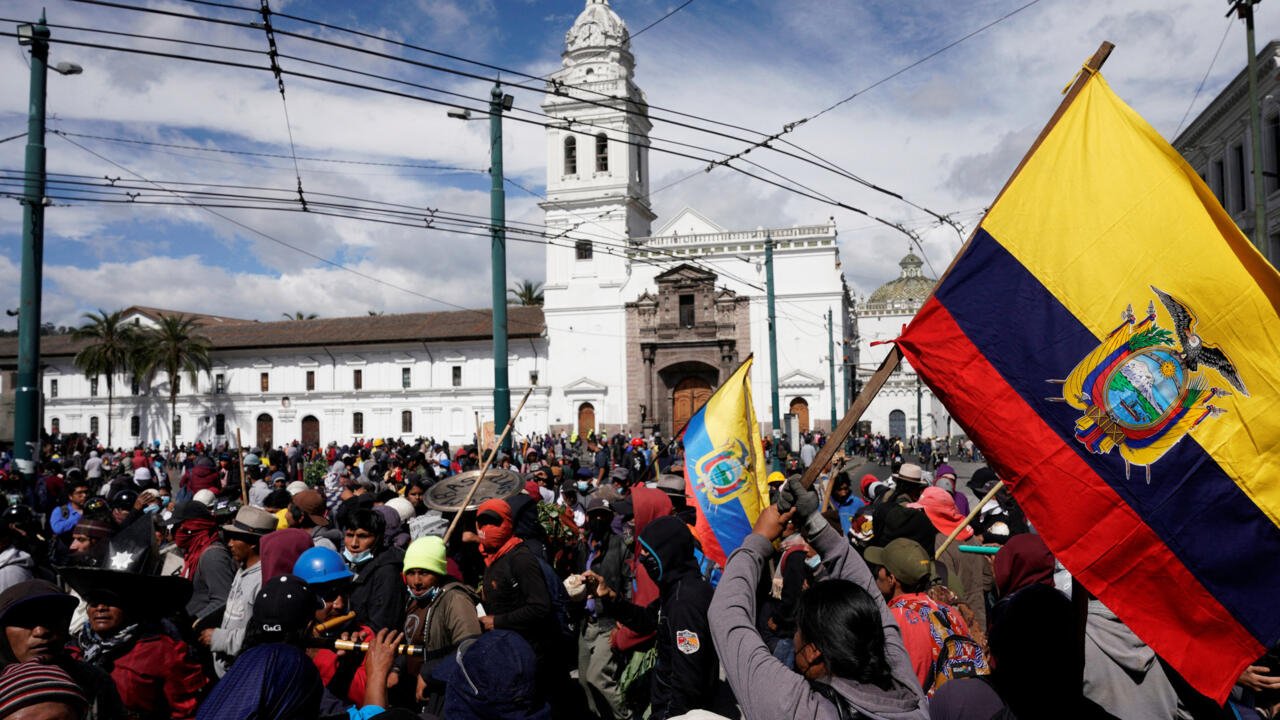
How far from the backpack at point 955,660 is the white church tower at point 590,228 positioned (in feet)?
137

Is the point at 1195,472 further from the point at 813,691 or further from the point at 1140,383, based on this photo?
the point at 813,691

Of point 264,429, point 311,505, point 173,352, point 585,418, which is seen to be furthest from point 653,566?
point 264,429

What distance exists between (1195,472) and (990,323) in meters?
0.96

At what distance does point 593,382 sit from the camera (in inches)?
1829

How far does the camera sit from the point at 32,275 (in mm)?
9766

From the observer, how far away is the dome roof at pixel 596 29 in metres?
45.3

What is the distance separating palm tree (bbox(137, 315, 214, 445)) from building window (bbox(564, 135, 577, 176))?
79.2ft

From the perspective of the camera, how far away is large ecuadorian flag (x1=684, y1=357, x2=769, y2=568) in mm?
6809

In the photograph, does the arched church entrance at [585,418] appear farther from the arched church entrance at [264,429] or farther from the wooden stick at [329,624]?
the wooden stick at [329,624]

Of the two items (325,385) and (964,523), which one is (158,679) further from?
A: (325,385)

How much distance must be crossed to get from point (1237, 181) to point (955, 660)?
3176cm

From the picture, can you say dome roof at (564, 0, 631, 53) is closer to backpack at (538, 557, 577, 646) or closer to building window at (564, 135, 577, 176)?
building window at (564, 135, 577, 176)

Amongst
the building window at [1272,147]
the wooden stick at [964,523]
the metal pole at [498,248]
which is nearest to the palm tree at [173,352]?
the metal pole at [498,248]

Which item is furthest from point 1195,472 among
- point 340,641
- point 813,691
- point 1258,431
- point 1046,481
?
point 340,641
